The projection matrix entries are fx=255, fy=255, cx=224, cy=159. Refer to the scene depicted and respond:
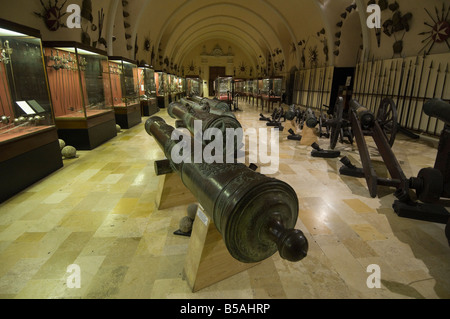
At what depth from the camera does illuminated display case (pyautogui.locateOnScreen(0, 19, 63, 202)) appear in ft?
12.3

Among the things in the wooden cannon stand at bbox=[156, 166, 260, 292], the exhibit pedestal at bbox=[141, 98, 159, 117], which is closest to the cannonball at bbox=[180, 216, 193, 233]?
the wooden cannon stand at bbox=[156, 166, 260, 292]

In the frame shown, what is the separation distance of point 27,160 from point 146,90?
9731 mm

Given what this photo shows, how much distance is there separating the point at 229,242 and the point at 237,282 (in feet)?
3.32

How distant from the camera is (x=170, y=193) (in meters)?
3.29

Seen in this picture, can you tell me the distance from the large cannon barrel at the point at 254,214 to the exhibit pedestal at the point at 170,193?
1.90 m

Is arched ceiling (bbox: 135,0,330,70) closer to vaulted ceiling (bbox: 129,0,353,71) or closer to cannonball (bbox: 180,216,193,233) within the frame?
vaulted ceiling (bbox: 129,0,353,71)

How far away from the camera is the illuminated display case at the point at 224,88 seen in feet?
45.9

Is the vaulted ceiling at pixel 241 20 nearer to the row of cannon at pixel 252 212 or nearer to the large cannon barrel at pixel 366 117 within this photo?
the large cannon barrel at pixel 366 117

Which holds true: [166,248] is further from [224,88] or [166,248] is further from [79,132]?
[224,88]

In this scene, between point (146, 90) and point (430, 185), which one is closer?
point (430, 185)

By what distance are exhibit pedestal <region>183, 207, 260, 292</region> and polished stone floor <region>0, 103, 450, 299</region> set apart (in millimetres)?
67

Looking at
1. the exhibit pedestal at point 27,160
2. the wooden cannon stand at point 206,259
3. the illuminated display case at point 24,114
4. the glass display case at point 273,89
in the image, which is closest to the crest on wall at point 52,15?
the illuminated display case at point 24,114

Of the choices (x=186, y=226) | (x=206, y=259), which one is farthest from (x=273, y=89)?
(x=206, y=259)
